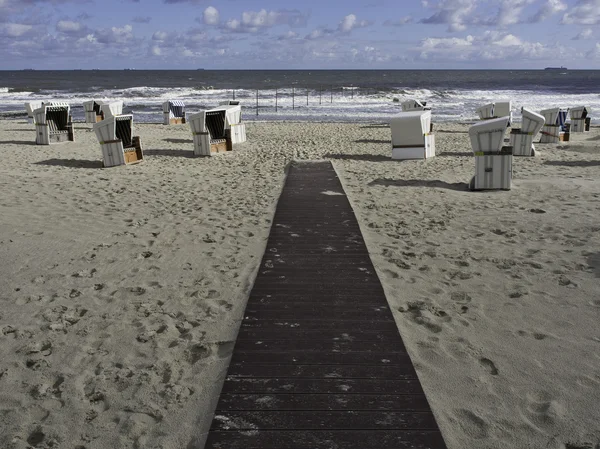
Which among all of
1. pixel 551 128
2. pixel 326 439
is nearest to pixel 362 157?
pixel 551 128

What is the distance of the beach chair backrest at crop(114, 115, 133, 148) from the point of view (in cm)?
1124

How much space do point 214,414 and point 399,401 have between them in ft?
3.06

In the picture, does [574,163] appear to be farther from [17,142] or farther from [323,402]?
[17,142]

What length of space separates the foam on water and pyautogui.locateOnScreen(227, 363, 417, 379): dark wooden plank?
854 inches

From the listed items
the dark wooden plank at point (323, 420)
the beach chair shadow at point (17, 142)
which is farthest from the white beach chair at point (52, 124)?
the dark wooden plank at point (323, 420)

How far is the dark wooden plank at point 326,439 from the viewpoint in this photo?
2518 mm

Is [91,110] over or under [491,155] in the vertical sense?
over

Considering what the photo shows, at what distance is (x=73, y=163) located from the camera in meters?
11.4

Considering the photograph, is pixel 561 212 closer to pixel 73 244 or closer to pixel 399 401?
pixel 399 401

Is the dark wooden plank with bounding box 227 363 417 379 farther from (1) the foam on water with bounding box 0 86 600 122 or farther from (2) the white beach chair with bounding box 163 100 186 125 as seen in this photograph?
(1) the foam on water with bounding box 0 86 600 122

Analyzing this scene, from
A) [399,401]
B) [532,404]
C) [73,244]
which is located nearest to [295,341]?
[399,401]

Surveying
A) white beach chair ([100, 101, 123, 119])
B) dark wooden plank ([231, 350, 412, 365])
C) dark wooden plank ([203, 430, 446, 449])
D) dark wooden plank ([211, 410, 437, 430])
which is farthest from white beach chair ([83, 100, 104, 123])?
dark wooden plank ([203, 430, 446, 449])

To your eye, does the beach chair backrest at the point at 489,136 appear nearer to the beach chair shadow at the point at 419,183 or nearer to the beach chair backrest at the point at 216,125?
the beach chair shadow at the point at 419,183

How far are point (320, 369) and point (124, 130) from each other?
952 centimetres
